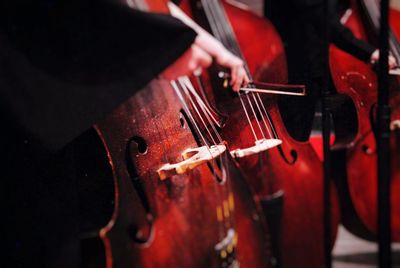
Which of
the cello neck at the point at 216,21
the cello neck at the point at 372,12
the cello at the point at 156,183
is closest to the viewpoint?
the cello at the point at 156,183

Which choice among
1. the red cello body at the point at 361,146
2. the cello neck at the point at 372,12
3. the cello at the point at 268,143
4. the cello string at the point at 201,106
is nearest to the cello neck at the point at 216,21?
the cello at the point at 268,143

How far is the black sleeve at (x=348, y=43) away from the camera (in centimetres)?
101

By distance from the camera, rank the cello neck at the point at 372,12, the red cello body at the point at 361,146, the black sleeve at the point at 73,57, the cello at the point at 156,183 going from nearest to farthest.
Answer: the black sleeve at the point at 73,57 → the cello at the point at 156,183 → the red cello body at the point at 361,146 → the cello neck at the point at 372,12

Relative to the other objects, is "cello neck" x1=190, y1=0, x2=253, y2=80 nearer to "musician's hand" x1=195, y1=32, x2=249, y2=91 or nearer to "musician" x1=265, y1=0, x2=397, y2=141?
"musician" x1=265, y1=0, x2=397, y2=141

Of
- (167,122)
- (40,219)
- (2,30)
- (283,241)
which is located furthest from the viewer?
(283,241)

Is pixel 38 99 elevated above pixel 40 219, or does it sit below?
above

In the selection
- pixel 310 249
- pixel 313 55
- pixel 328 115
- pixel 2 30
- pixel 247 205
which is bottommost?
pixel 310 249

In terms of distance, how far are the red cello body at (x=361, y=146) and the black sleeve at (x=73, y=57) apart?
509 millimetres

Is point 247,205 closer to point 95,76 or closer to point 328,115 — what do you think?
point 328,115

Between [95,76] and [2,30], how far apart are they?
11 cm

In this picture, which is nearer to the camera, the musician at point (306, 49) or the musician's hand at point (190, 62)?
the musician's hand at point (190, 62)

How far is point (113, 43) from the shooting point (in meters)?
0.50

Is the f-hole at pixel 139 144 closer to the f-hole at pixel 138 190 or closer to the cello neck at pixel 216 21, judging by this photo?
the f-hole at pixel 138 190

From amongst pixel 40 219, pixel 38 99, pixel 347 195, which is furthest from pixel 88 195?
pixel 347 195
